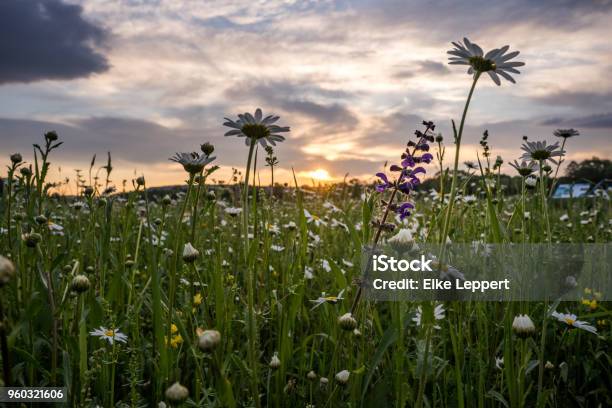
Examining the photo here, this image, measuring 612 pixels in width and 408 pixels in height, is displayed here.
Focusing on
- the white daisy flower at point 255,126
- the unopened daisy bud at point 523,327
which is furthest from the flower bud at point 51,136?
the unopened daisy bud at point 523,327

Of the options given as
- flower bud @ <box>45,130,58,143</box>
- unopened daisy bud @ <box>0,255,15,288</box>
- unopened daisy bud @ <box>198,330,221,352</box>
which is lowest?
unopened daisy bud @ <box>198,330,221,352</box>

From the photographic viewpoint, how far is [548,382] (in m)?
2.10

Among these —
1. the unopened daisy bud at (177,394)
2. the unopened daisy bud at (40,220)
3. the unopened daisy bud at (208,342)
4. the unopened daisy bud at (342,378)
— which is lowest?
the unopened daisy bud at (342,378)

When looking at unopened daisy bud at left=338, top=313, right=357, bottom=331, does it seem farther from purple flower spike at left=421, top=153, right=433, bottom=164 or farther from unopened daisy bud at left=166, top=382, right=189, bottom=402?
purple flower spike at left=421, top=153, right=433, bottom=164

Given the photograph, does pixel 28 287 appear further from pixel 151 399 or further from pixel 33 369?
pixel 151 399

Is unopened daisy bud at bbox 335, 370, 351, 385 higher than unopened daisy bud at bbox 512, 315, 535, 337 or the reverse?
the reverse

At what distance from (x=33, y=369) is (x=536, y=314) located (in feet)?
8.41

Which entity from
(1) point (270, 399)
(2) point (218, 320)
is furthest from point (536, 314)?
(2) point (218, 320)

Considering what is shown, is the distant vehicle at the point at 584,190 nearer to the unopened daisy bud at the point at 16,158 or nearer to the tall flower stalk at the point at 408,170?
the tall flower stalk at the point at 408,170

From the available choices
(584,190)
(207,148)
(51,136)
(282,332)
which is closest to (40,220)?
(51,136)

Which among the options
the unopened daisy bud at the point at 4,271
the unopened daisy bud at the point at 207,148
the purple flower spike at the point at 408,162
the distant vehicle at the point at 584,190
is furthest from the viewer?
the distant vehicle at the point at 584,190

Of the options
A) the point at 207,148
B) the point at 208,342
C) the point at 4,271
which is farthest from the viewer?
the point at 207,148

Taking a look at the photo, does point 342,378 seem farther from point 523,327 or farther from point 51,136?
point 51,136

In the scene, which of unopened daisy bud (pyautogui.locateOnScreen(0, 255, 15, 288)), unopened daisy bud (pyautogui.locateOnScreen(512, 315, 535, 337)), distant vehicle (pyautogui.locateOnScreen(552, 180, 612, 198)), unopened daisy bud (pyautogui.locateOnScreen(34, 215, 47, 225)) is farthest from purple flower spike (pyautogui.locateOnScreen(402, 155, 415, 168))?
distant vehicle (pyautogui.locateOnScreen(552, 180, 612, 198))
